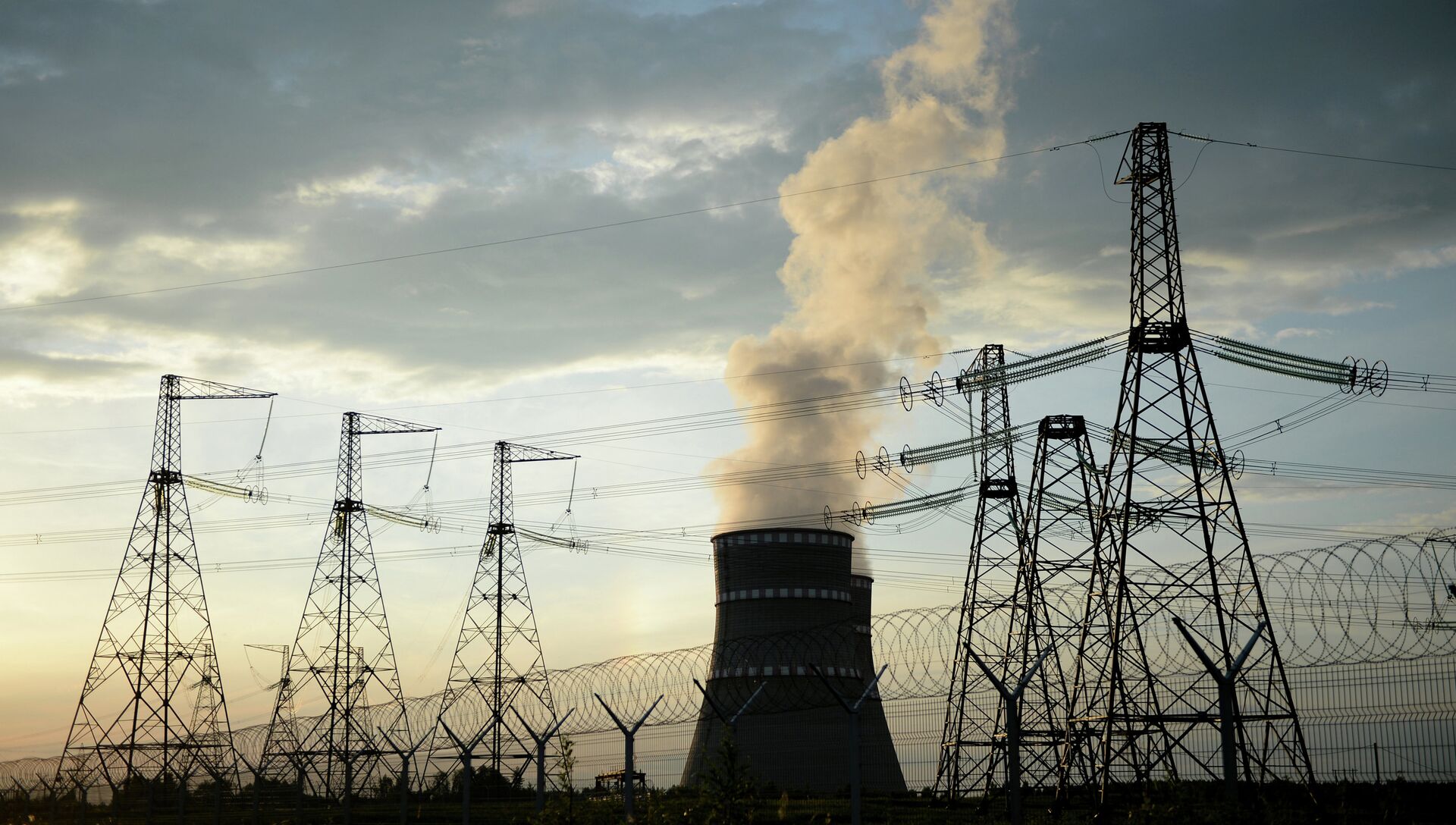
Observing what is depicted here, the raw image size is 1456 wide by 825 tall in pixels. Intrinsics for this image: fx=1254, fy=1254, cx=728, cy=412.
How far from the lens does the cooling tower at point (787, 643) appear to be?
3969 cm

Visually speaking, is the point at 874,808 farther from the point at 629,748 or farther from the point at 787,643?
the point at 787,643

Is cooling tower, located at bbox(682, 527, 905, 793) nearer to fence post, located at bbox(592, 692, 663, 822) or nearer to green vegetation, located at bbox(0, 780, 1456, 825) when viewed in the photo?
green vegetation, located at bbox(0, 780, 1456, 825)

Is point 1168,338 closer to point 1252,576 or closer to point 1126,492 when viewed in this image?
point 1126,492

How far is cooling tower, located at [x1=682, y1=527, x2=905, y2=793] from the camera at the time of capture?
3969 centimetres

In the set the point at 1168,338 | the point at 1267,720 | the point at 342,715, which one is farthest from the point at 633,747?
the point at 342,715

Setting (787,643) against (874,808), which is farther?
(787,643)

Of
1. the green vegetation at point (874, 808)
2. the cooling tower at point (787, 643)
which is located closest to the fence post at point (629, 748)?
the green vegetation at point (874, 808)

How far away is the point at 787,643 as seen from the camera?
3997 cm

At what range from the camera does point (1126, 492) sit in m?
20.8

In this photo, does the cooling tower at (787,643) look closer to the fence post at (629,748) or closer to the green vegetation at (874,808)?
the green vegetation at (874,808)

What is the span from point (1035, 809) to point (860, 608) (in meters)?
22.1

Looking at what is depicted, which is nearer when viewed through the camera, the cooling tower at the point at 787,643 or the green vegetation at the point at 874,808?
the green vegetation at the point at 874,808

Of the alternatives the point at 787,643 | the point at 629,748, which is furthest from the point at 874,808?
the point at 787,643

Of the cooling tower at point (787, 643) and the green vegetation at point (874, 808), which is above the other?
the cooling tower at point (787, 643)
